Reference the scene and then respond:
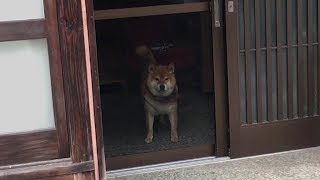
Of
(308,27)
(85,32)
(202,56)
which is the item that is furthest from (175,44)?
(85,32)

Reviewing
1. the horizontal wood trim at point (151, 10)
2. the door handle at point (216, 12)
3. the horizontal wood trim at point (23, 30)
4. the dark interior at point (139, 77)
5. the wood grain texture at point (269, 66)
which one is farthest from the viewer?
the dark interior at point (139, 77)

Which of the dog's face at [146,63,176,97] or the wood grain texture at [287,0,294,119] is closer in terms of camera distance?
the wood grain texture at [287,0,294,119]

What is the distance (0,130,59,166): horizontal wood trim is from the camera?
3447mm

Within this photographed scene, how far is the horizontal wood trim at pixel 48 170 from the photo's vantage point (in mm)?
3430

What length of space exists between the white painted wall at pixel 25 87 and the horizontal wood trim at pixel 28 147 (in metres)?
0.04

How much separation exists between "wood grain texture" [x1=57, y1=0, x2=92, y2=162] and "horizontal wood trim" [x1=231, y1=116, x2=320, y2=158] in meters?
2.07

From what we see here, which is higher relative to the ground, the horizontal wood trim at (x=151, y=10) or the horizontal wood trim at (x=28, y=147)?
the horizontal wood trim at (x=151, y=10)

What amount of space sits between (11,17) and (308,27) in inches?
112

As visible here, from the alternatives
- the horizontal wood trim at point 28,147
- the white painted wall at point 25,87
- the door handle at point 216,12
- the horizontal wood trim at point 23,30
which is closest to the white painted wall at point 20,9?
the horizontal wood trim at point 23,30

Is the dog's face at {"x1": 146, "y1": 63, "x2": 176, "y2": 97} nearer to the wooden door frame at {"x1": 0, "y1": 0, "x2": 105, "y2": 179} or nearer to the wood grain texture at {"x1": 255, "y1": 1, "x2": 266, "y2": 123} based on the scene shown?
the wood grain texture at {"x1": 255, "y1": 1, "x2": 266, "y2": 123}

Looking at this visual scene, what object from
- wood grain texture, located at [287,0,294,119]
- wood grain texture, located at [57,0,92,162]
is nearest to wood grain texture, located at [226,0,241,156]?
wood grain texture, located at [287,0,294,119]

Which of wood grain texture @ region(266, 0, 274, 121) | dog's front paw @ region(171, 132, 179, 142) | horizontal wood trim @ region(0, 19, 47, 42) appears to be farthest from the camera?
dog's front paw @ region(171, 132, 179, 142)

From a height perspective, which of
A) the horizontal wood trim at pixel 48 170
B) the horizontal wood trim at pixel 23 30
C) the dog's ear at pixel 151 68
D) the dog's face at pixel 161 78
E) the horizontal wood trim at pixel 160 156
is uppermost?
the horizontal wood trim at pixel 23 30

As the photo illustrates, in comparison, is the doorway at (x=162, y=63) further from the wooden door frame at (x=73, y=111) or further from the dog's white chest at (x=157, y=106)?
the wooden door frame at (x=73, y=111)
